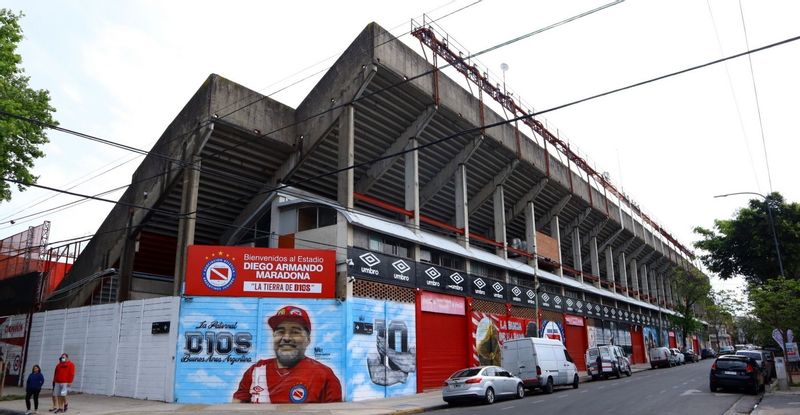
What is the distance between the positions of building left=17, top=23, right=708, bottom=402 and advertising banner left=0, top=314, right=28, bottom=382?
2.01 m

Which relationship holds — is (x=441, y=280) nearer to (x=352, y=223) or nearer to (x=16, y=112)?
(x=352, y=223)

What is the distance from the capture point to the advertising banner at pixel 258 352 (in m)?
19.3

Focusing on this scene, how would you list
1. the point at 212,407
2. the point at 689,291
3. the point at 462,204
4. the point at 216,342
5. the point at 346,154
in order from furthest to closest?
the point at 689,291 → the point at 462,204 → the point at 346,154 → the point at 216,342 → the point at 212,407

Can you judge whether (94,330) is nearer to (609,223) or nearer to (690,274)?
(609,223)

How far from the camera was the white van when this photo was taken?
76.8 ft

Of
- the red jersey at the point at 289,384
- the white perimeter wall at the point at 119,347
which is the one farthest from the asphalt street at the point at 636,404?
the white perimeter wall at the point at 119,347

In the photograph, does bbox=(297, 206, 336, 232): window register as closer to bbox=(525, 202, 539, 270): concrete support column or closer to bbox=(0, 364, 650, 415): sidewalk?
bbox=(0, 364, 650, 415): sidewalk

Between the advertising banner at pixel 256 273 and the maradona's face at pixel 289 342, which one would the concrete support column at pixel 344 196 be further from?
the maradona's face at pixel 289 342

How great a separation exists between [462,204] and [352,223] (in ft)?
32.3

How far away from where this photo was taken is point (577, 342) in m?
41.1

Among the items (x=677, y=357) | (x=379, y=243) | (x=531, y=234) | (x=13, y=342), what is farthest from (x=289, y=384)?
(x=677, y=357)

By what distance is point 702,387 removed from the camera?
23.8 metres

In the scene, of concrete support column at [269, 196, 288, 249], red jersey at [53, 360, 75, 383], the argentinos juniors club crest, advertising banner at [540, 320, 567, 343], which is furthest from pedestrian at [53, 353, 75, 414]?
advertising banner at [540, 320, 567, 343]

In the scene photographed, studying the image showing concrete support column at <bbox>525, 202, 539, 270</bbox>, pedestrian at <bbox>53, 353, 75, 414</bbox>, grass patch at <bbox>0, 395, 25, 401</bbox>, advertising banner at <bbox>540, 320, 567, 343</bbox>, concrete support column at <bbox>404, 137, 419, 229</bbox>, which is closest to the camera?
pedestrian at <bbox>53, 353, 75, 414</bbox>
